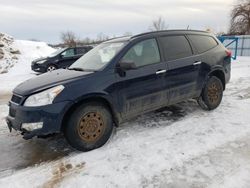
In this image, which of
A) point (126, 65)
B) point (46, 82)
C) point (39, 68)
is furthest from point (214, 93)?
point (39, 68)

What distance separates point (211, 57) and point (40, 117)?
3.71m

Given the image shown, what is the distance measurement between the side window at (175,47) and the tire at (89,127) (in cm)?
167

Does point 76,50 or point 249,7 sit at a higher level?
point 249,7

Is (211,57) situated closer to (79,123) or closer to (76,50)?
(79,123)

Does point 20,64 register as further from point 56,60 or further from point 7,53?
point 56,60

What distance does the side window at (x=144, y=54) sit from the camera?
14.1ft

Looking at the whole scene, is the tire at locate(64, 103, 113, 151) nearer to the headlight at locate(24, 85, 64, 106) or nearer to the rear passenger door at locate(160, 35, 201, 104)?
the headlight at locate(24, 85, 64, 106)

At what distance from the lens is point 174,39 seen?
16.3 ft

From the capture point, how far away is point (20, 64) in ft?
56.9

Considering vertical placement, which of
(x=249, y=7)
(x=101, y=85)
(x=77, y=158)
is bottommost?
(x=77, y=158)

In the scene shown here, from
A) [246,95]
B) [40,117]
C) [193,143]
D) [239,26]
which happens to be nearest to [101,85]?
[40,117]

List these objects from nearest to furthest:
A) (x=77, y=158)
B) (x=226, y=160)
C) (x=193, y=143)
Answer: (x=226, y=160), (x=77, y=158), (x=193, y=143)

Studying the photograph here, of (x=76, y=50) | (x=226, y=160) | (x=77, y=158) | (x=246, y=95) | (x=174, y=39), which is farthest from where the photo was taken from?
(x=76, y=50)

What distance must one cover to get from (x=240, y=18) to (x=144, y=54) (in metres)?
A: 36.5
